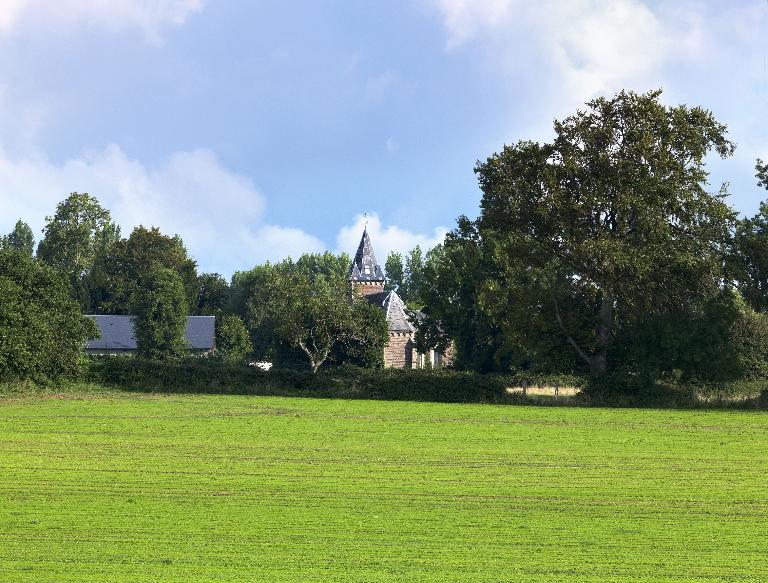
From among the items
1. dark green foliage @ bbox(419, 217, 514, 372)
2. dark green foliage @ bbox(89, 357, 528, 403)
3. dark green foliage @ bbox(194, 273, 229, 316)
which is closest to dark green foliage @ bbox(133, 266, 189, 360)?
dark green foliage @ bbox(419, 217, 514, 372)

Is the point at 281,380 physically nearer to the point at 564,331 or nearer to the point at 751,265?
the point at 564,331

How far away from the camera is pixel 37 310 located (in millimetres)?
51750

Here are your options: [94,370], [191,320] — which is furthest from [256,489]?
[191,320]

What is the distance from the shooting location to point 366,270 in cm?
12888

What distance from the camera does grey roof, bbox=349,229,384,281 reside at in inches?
5054

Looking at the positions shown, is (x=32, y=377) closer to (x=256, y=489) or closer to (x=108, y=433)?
(x=108, y=433)

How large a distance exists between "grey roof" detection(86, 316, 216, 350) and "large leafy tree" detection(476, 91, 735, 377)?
58342 mm

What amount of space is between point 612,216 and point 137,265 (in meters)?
80.9

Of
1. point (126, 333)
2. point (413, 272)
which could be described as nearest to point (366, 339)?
point (126, 333)

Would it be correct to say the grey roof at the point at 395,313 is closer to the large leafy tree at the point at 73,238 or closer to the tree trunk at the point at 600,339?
the large leafy tree at the point at 73,238

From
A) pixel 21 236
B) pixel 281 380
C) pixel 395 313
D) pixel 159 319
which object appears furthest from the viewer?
pixel 21 236

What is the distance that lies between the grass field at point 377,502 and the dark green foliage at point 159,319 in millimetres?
49531

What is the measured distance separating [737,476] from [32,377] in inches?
1501

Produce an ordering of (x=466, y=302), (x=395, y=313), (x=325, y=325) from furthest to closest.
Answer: (x=395, y=313)
(x=325, y=325)
(x=466, y=302)
